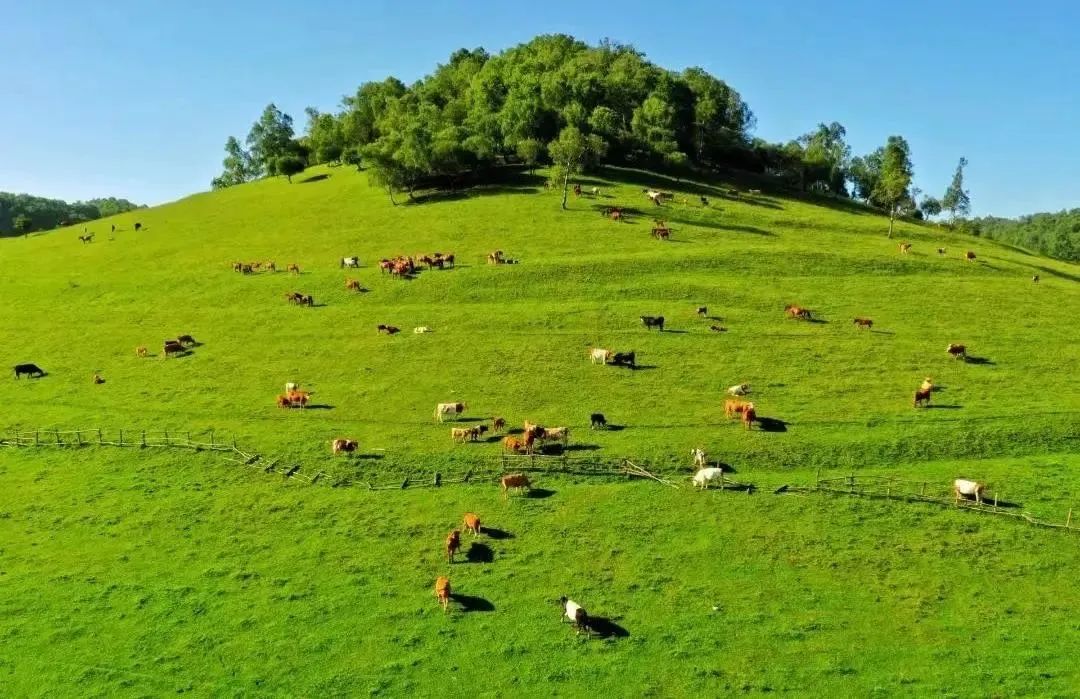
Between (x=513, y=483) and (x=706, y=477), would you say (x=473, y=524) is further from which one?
(x=706, y=477)

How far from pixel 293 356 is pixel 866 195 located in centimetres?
12113

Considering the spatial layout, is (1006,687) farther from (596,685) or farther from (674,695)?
(596,685)

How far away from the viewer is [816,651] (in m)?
25.4

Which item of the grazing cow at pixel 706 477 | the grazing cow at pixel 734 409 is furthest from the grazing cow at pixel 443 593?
the grazing cow at pixel 734 409

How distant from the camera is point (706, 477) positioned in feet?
116

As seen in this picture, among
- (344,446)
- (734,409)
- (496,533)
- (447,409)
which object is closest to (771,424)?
(734,409)

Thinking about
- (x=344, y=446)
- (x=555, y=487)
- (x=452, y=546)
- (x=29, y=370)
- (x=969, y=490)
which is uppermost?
(x=29, y=370)

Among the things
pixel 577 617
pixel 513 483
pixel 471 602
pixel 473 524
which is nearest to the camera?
pixel 577 617

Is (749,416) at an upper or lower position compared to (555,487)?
upper

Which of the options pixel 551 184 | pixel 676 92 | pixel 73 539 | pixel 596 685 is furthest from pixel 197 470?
pixel 676 92

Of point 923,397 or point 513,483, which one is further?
point 923,397

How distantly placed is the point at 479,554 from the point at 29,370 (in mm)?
39267

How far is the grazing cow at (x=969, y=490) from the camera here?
33688 mm

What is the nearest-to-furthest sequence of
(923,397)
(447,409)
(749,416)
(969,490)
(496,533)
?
Result: (496,533) → (969,490) → (749,416) → (447,409) → (923,397)
